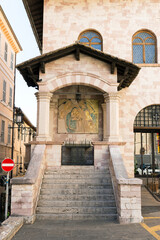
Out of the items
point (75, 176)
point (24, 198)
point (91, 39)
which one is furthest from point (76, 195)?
point (91, 39)

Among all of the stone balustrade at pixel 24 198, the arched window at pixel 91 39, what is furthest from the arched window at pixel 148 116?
the stone balustrade at pixel 24 198

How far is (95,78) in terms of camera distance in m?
12.2

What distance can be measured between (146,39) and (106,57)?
440 centimetres

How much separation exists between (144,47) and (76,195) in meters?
9.11

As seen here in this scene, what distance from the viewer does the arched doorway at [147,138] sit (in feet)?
47.8

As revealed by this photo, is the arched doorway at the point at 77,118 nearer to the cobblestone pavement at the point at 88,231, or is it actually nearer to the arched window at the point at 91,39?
the arched window at the point at 91,39

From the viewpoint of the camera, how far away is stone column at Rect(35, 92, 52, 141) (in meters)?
11.6

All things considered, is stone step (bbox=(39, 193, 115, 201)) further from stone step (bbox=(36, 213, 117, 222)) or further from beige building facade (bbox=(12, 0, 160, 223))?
beige building facade (bbox=(12, 0, 160, 223))

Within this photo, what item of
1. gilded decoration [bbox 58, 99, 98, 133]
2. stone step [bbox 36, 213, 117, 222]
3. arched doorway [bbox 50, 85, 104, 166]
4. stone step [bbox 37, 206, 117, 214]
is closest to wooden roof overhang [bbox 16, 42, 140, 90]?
arched doorway [bbox 50, 85, 104, 166]

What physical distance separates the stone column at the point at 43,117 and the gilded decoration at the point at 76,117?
2.13m

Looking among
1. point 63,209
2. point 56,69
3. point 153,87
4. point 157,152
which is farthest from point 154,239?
point 157,152

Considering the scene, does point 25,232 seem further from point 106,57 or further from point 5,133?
point 5,133

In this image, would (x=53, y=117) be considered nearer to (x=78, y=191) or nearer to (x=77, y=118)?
(x=77, y=118)

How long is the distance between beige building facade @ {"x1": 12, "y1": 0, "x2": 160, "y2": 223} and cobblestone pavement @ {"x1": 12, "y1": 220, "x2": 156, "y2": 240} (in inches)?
105
